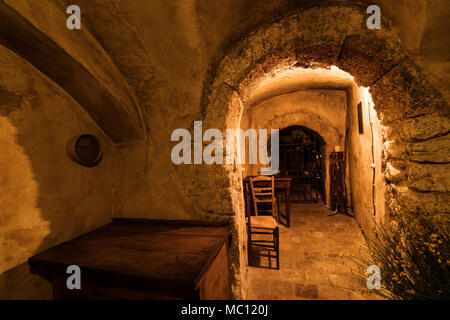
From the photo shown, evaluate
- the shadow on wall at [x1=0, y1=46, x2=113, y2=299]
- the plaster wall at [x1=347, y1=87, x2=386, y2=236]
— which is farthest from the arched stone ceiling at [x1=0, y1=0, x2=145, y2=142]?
the plaster wall at [x1=347, y1=87, x2=386, y2=236]

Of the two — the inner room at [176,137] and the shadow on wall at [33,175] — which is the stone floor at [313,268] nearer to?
the inner room at [176,137]

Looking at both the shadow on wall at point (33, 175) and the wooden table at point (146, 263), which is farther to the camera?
the shadow on wall at point (33, 175)

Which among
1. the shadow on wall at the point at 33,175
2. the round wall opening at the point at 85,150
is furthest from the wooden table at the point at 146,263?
the round wall opening at the point at 85,150

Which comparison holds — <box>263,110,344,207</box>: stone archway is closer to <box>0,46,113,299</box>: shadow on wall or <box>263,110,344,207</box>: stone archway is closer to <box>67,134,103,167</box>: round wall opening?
<box>67,134,103,167</box>: round wall opening

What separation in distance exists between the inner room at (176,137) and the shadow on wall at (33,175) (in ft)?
0.03

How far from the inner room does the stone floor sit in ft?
0.12

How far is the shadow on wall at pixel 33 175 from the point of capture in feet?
4.77

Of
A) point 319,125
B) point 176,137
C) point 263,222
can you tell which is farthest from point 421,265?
point 319,125

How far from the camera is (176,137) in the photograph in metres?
2.02

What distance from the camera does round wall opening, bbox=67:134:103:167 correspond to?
1.84 metres

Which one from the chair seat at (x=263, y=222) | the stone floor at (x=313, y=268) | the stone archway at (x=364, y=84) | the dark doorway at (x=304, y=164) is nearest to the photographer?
the stone archway at (x=364, y=84)
